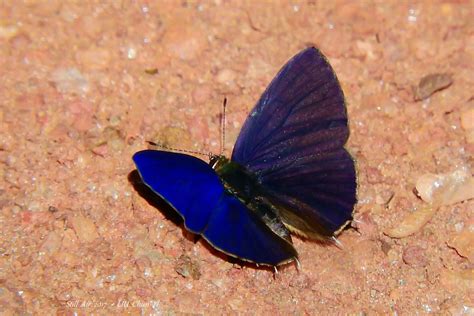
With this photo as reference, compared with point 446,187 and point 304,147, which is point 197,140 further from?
point 446,187

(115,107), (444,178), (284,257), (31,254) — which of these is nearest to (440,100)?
(444,178)

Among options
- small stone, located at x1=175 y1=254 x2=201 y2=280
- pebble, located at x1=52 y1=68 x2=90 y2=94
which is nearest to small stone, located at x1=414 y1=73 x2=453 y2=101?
small stone, located at x1=175 y1=254 x2=201 y2=280

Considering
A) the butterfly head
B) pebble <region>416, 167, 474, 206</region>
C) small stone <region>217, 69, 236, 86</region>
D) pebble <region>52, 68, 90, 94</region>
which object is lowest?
pebble <region>52, 68, 90, 94</region>

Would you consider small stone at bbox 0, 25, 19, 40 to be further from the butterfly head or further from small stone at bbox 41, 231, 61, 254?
the butterfly head

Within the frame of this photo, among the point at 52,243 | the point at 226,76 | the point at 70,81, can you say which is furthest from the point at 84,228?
the point at 226,76

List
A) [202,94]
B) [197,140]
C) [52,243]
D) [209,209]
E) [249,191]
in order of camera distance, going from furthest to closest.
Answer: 1. [202,94]
2. [197,140]
3. [52,243]
4. [249,191]
5. [209,209]
